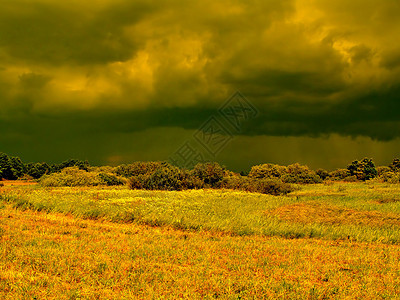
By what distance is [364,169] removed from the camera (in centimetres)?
8381

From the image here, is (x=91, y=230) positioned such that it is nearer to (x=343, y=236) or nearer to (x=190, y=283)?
(x=190, y=283)

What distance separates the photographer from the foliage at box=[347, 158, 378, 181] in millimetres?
82375

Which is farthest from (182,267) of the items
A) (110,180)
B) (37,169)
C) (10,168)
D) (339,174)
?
(339,174)

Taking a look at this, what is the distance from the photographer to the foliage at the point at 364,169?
3243 inches

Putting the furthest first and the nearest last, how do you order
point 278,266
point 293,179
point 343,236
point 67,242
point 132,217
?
point 293,179 < point 132,217 < point 343,236 < point 67,242 < point 278,266

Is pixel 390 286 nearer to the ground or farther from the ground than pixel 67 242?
nearer to the ground

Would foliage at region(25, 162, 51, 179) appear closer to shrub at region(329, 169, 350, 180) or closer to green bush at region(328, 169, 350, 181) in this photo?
green bush at region(328, 169, 350, 181)

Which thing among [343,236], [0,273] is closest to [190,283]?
[0,273]

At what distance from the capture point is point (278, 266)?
33.9 ft

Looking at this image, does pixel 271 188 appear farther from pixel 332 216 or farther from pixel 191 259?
pixel 191 259

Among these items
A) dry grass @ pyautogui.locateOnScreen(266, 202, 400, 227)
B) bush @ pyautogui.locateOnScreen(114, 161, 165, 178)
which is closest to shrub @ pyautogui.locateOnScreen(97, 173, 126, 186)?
bush @ pyautogui.locateOnScreen(114, 161, 165, 178)

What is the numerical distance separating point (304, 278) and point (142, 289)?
4056 mm

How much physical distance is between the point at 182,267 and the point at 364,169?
83.0 m

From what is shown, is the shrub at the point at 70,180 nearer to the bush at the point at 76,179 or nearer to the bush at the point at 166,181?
the bush at the point at 76,179
